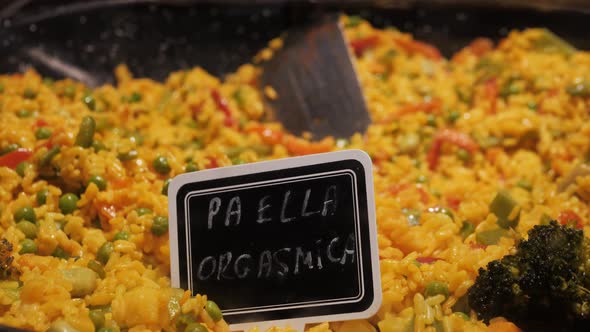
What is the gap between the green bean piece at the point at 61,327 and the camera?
1580 mm

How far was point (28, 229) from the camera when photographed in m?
2.06

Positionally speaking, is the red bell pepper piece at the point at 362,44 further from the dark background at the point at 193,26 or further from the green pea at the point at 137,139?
the green pea at the point at 137,139

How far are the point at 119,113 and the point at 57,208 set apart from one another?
2.69 ft

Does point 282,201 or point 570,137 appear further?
point 570,137

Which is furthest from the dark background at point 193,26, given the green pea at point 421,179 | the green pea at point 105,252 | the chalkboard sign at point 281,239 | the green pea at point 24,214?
the chalkboard sign at point 281,239

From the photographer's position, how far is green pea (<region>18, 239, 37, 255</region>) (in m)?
1.97

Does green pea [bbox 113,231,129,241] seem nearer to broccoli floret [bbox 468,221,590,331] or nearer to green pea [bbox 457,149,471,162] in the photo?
broccoli floret [bbox 468,221,590,331]

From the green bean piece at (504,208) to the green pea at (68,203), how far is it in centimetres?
152

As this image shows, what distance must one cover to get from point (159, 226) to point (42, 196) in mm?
506

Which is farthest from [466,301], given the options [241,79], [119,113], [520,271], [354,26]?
[354,26]

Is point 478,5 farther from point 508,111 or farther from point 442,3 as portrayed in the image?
point 508,111

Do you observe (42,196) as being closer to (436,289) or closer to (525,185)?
(436,289)

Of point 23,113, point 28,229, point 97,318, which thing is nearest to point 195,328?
point 97,318

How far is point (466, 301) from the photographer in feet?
5.96
